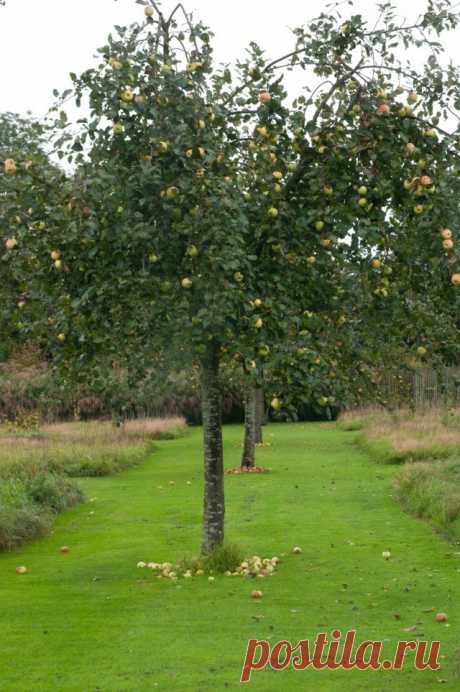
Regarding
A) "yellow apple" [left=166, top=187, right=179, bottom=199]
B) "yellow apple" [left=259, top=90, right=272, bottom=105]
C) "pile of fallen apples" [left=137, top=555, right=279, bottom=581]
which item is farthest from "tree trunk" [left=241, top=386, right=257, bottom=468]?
"yellow apple" [left=166, top=187, right=179, bottom=199]

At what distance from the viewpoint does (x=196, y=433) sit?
3206 centimetres

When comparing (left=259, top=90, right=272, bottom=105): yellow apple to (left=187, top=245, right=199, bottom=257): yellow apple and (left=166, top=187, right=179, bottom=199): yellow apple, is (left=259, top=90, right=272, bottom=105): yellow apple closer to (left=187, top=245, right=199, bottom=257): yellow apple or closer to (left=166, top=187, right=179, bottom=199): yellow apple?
(left=166, top=187, right=179, bottom=199): yellow apple

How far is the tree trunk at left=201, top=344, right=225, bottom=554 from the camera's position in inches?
377

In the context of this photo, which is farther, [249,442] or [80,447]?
[80,447]

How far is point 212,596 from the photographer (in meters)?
8.92

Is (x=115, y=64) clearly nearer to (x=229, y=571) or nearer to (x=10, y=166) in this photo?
(x=10, y=166)

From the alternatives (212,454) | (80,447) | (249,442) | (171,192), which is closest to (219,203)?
(171,192)

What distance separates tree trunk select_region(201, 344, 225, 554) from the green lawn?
0.54 meters

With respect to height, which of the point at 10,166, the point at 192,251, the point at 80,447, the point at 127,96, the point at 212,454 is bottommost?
the point at 80,447

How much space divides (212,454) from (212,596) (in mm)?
1384

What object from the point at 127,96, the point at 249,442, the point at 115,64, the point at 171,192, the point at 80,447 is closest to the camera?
the point at 171,192

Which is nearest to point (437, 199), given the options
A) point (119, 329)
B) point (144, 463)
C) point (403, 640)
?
point (119, 329)

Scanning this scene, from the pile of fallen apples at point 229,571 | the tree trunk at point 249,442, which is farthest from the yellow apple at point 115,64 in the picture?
the tree trunk at point 249,442

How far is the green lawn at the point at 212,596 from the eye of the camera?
6.82 meters
